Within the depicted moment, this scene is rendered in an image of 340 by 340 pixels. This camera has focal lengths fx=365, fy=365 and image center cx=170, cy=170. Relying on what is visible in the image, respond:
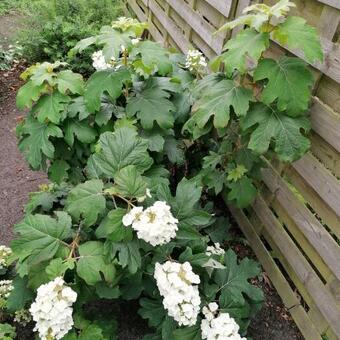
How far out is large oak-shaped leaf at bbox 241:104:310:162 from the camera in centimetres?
177

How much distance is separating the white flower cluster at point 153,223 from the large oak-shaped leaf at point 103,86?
0.90 metres

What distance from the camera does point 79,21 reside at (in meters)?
5.23

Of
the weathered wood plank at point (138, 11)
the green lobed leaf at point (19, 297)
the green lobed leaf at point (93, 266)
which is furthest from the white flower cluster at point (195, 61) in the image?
the weathered wood plank at point (138, 11)

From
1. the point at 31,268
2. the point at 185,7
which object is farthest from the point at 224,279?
the point at 185,7

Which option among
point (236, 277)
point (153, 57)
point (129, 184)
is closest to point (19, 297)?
point (129, 184)

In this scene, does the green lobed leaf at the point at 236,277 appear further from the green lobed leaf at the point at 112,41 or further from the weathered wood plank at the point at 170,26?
the weathered wood plank at the point at 170,26

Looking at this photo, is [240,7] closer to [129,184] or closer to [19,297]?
[129,184]

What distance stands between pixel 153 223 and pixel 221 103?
80 centimetres

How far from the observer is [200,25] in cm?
321

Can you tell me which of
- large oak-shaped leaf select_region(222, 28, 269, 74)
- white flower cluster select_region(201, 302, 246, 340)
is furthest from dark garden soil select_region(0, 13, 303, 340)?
large oak-shaped leaf select_region(222, 28, 269, 74)

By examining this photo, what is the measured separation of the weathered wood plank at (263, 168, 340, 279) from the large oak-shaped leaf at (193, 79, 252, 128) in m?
0.63

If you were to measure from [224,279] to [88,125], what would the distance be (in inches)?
49.0

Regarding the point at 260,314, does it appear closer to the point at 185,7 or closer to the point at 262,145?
the point at 262,145

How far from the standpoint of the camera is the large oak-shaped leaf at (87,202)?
1609 millimetres
